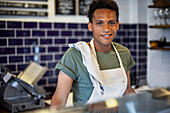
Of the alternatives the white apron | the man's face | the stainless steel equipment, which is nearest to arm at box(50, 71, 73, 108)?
the white apron

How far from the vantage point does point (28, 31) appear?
114 inches

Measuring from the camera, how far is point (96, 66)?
4.92 feet

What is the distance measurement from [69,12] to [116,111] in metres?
2.43

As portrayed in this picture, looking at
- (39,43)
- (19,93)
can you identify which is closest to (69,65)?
(19,93)

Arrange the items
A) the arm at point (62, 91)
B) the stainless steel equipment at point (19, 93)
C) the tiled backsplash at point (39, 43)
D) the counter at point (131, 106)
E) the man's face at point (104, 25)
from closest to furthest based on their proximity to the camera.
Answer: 1. the counter at point (131, 106)
2. the arm at point (62, 91)
3. the man's face at point (104, 25)
4. the stainless steel equipment at point (19, 93)
5. the tiled backsplash at point (39, 43)

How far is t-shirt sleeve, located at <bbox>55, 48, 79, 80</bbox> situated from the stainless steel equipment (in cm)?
106

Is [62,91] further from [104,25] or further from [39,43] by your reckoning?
[39,43]

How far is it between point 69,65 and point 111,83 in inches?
12.4

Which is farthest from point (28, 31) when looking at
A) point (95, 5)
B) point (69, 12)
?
point (95, 5)

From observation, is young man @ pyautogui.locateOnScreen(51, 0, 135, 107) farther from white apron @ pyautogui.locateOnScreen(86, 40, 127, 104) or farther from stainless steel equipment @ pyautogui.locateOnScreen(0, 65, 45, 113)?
stainless steel equipment @ pyautogui.locateOnScreen(0, 65, 45, 113)

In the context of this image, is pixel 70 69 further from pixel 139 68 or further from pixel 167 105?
pixel 139 68

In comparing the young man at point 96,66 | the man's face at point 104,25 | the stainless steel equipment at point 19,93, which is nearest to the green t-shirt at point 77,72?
the young man at point 96,66

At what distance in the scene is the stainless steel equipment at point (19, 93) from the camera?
7.72 feet

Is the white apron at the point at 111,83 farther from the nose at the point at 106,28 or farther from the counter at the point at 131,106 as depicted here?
the counter at the point at 131,106
